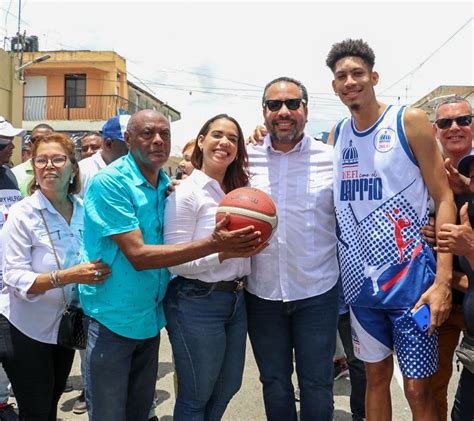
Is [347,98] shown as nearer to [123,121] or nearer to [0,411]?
[123,121]

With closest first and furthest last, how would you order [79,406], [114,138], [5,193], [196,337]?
[196,337]
[5,193]
[114,138]
[79,406]

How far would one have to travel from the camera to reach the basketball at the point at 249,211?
2.73 m

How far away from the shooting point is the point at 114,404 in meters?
2.88

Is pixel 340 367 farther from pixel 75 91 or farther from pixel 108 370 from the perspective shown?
pixel 75 91

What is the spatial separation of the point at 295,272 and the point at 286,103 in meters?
1.11

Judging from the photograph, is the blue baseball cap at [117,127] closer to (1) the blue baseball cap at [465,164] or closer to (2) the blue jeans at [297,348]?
(2) the blue jeans at [297,348]

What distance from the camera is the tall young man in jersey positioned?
299 centimetres

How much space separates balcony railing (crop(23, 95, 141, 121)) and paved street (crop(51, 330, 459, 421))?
27.7 meters

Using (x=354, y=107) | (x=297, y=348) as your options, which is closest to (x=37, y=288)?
(x=297, y=348)

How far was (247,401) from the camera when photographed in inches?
195

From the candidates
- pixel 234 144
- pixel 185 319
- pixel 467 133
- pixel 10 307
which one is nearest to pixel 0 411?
pixel 10 307

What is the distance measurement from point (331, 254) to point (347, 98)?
1027 millimetres

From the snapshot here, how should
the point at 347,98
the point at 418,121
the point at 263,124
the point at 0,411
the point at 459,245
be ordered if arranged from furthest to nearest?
the point at 0,411 → the point at 263,124 → the point at 347,98 → the point at 418,121 → the point at 459,245

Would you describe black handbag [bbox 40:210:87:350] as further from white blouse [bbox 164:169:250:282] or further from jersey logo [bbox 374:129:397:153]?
jersey logo [bbox 374:129:397:153]
